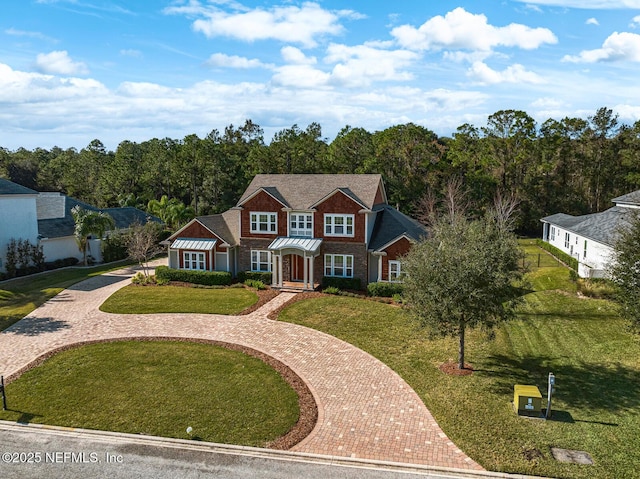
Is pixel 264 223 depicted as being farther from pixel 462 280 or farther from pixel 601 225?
pixel 601 225

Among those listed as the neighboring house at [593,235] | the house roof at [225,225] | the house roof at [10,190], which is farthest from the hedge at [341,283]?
the house roof at [10,190]

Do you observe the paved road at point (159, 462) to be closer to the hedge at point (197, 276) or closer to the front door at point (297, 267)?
the hedge at point (197, 276)

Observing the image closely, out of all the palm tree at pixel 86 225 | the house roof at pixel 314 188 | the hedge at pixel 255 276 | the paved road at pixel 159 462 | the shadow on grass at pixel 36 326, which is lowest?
the paved road at pixel 159 462

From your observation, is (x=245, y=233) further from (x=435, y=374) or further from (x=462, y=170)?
(x=462, y=170)

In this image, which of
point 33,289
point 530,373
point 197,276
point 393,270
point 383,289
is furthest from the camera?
point 197,276

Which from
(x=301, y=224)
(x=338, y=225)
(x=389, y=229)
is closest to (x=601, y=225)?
(x=389, y=229)
